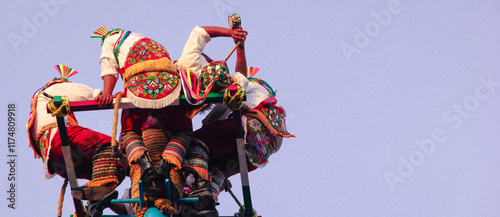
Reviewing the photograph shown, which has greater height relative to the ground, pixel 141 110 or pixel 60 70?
pixel 60 70

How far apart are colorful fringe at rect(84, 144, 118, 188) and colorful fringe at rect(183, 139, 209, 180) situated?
0.78 meters

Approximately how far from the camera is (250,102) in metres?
10.2

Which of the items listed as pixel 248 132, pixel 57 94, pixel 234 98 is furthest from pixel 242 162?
pixel 57 94

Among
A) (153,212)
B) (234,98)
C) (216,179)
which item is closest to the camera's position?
(153,212)

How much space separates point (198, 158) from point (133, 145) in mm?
703

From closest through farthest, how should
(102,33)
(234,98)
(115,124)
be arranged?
(234,98) < (115,124) < (102,33)

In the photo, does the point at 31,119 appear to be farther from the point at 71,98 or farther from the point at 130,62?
the point at 130,62

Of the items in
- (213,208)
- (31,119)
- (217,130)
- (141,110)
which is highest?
(31,119)

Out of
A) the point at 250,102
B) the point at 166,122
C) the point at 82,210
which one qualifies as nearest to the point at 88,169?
the point at 82,210

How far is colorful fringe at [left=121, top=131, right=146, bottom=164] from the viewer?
9.49m

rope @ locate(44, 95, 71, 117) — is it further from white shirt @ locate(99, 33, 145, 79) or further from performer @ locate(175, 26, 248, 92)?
performer @ locate(175, 26, 248, 92)

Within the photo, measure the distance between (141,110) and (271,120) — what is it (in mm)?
1445

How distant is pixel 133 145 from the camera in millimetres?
9617

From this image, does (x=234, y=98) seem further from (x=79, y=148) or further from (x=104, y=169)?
(x=79, y=148)
